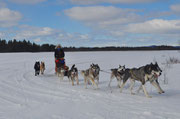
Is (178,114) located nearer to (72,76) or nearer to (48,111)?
(48,111)

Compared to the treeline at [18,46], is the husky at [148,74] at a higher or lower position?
lower

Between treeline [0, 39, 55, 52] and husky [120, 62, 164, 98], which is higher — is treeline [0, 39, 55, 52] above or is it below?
above

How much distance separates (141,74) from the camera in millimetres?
5949

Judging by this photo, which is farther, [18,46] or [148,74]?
[18,46]

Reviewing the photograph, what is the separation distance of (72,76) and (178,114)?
5284mm

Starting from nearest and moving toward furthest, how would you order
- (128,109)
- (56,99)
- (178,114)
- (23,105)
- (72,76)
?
1. (178,114)
2. (128,109)
3. (23,105)
4. (56,99)
5. (72,76)

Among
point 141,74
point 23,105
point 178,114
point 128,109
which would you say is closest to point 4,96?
point 23,105

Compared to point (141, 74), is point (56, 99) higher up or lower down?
lower down

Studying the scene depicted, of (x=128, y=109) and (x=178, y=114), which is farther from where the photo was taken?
(x=128, y=109)

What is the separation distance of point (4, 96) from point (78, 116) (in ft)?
9.56

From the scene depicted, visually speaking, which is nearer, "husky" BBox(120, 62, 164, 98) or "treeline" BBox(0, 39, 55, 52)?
"husky" BBox(120, 62, 164, 98)

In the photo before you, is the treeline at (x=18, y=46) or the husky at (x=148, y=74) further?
the treeline at (x=18, y=46)

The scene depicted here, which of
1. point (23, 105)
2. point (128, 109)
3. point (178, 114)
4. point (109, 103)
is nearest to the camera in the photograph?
point (178, 114)

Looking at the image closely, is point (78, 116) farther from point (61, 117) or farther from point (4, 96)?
point (4, 96)
